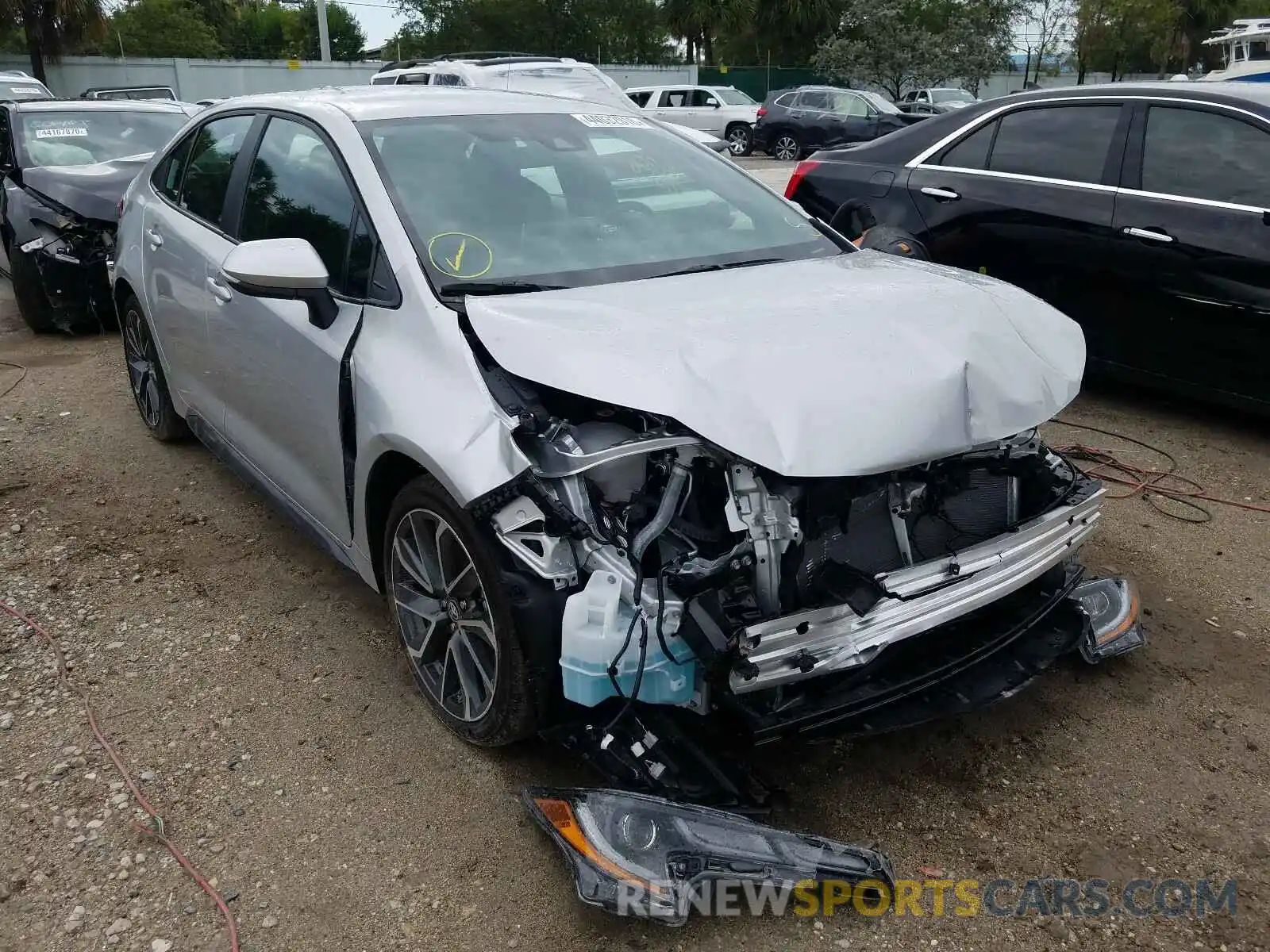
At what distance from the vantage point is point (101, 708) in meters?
3.11

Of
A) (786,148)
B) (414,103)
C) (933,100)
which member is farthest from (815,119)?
(414,103)

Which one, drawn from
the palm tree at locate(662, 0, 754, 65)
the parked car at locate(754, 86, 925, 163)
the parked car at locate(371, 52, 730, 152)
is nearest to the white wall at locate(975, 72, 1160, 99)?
the palm tree at locate(662, 0, 754, 65)

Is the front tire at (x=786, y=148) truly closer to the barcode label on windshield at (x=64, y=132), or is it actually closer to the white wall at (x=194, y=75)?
the white wall at (x=194, y=75)

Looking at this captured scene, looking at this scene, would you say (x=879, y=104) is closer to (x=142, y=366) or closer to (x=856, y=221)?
(x=856, y=221)

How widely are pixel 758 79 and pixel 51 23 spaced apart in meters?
23.5

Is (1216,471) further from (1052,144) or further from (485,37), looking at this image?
(485,37)

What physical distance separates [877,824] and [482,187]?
218 centimetres

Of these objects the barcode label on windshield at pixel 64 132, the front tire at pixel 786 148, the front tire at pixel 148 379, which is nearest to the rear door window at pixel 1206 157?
the front tire at pixel 148 379

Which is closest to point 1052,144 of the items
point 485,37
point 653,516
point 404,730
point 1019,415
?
point 1019,415

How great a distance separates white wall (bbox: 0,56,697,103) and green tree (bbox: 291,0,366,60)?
25800mm

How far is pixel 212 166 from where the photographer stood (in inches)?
161

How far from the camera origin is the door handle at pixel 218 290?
11.9 ft

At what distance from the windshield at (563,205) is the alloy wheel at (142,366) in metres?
2.16

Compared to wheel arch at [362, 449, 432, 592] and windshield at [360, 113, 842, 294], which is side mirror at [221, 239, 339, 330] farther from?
wheel arch at [362, 449, 432, 592]
